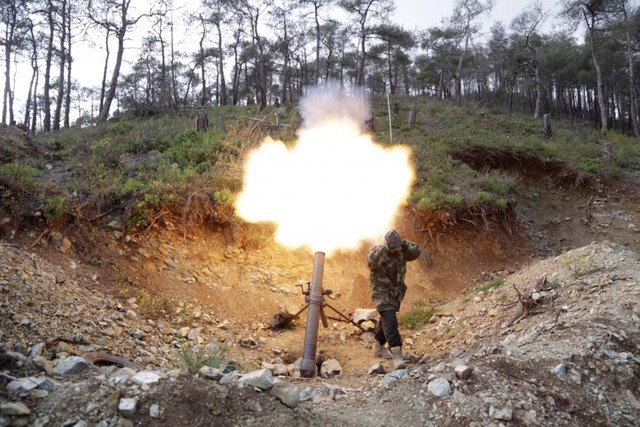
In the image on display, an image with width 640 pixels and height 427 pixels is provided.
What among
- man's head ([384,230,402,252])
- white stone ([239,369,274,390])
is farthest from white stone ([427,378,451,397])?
man's head ([384,230,402,252])

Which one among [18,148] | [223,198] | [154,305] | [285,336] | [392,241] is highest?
[18,148]

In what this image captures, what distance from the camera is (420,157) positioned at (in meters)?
14.6

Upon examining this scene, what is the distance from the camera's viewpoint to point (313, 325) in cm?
619

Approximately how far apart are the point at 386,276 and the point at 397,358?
1.20 metres

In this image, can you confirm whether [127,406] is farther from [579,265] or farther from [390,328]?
[579,265]

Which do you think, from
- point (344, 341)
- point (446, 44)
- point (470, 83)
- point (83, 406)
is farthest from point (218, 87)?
point (83, 406)

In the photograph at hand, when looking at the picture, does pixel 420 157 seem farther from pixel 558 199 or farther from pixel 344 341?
pixel 344 341

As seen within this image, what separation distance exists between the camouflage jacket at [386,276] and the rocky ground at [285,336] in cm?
86

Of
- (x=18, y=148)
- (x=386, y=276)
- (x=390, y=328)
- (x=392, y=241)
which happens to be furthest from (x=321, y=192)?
(x=18, y=148)

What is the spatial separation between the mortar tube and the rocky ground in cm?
25

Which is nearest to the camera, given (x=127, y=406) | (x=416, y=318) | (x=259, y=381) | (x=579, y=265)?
(x=127, y=406)

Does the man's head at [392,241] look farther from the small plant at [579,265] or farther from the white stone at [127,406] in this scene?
the white stone at [127,406]

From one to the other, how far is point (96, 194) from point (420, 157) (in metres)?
9.86

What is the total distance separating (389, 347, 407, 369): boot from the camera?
5766 millimetres
